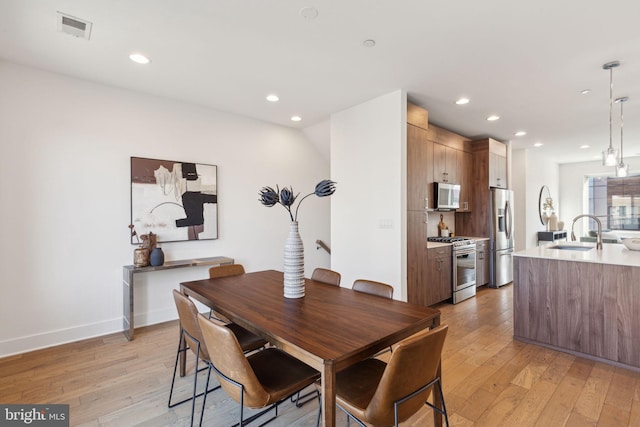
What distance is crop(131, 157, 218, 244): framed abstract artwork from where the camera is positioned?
3453 mm

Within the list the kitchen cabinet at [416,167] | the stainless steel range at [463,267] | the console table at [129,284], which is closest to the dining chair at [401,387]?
the kitchen cabinet at [416,167]

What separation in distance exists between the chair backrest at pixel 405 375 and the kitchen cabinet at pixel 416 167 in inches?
94.4

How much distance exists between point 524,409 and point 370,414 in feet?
4.67

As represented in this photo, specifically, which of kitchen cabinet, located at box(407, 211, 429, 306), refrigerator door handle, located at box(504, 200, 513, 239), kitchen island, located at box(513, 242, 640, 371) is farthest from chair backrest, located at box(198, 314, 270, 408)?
refrigerator door handle, located at box(504, 200, 513, 239)

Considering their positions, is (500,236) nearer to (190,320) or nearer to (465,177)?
(465,177)

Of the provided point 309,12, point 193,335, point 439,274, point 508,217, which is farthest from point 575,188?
point 193,335

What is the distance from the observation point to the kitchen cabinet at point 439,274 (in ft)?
13.0

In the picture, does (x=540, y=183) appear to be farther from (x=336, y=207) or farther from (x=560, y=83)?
(x=336, y=207)

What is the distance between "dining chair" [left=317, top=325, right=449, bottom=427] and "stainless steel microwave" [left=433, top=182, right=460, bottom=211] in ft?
11.1

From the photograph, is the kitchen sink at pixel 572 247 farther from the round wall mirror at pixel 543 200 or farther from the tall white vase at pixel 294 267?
the round wall mirror at pixel 543 200

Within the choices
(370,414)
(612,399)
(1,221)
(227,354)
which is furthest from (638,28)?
(1,221)

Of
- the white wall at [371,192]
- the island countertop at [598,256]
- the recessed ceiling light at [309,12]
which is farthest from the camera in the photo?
the white wall at [371,192]

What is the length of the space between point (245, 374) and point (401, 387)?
0.67 metres

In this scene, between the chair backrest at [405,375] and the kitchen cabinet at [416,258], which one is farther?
the kitchen cabinet at [416,258]
